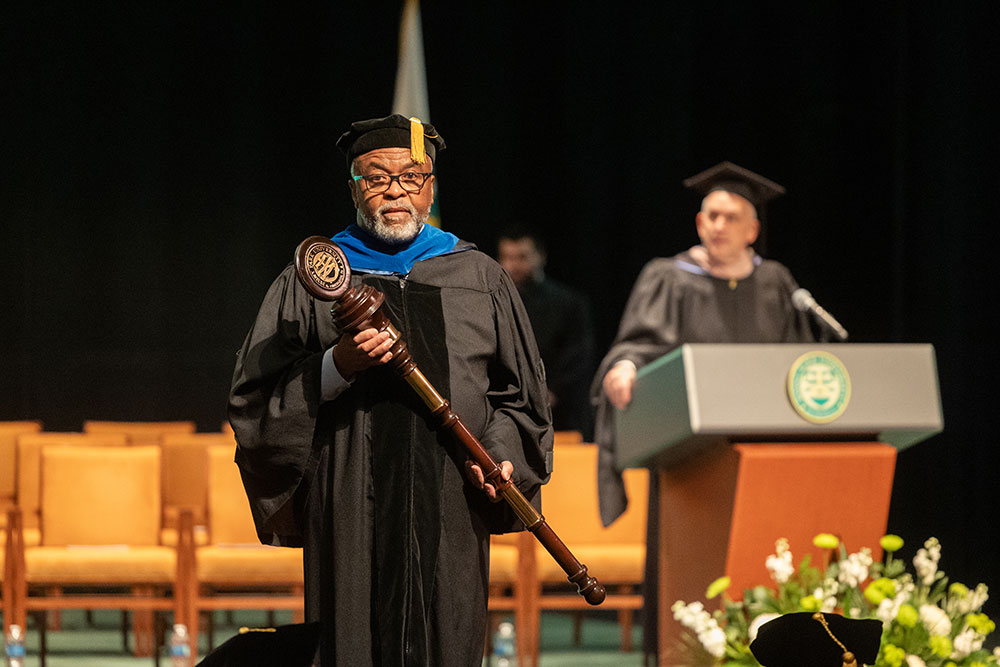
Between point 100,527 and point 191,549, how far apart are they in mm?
620

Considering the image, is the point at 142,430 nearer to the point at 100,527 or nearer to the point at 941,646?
the point at 100,527

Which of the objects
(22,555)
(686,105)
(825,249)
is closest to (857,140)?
(825,249)

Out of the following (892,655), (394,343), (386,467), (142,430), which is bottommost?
(892,655)

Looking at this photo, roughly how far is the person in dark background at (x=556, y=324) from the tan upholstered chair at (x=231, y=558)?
253cm

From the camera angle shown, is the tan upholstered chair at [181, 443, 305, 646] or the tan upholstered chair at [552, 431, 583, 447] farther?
the tan upholstered chair at [552, 431, 583, 447]

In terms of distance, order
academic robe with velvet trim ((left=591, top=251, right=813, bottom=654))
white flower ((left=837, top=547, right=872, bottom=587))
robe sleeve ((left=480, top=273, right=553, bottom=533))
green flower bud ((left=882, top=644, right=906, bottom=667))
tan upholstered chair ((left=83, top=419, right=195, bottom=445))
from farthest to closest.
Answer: tan upholstered chair ((left=83, top=419, right=195, bottom=445)) < academic robe with velvet trim ((left=591, top=251, right=813, bottom=654)) < white flower ((left=837, top=547, right=872, bottom=587)) < green flower bud ((left=882, top=644, right=906, bottom=667)) < robe sleeve ((left=480, top=273, right=553, bottom=533))

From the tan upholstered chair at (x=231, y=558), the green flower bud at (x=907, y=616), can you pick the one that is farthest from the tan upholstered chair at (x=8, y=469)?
the green flower bud at (x=907, y=616)

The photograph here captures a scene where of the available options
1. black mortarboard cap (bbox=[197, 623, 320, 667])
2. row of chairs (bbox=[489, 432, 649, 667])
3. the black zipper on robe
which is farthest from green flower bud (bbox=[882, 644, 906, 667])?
row of chairs (bbox=[489, 432, 649, 667])

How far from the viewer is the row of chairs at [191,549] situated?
210 inches

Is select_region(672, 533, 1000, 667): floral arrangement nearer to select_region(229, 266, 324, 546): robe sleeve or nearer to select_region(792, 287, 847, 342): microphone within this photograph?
select_region(792, 287, 847, 342): microphone

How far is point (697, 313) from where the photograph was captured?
5016 mm

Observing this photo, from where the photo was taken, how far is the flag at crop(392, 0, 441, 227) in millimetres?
8023

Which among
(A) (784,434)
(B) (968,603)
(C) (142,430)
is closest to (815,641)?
(B) (968,603)

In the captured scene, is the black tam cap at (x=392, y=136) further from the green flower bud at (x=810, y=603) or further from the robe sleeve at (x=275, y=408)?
the green flower bud at (x=810, y=603)
